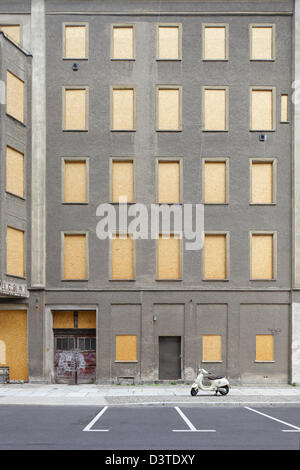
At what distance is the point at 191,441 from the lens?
12.2 meters

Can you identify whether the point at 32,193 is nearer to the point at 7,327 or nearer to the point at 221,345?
the point at 7,327

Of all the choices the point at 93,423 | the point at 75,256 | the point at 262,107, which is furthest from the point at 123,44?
the point at 93,423

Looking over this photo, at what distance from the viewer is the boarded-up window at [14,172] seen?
24.3m

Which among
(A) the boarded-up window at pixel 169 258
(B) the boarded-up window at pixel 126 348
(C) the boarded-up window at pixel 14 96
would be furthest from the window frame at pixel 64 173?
(B) the boarded-up window at pixel 126 348

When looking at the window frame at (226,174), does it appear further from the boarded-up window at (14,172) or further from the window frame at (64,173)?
the boarded-up window at (14,172)

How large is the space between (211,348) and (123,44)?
15929 mm

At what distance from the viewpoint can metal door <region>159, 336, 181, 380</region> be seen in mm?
25156

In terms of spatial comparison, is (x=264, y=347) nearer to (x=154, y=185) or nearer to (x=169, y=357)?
(x=169, y=357)

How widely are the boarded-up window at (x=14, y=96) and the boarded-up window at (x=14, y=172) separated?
1.80 metres

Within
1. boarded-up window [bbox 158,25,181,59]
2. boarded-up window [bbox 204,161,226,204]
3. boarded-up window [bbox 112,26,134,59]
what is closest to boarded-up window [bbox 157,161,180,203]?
boarded-up window [bbox 204,161,226,204]

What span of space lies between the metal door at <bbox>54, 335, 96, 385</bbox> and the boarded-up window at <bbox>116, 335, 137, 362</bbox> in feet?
4.16

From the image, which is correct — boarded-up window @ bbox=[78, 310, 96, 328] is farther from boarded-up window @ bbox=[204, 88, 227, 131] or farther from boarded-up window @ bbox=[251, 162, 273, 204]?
boarded-up window @ bbox=[204, 88, 227, 131]

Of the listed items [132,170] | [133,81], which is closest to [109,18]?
[133,81]

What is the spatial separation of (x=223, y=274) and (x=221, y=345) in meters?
3.49
